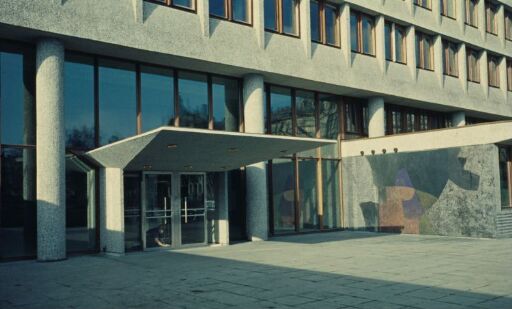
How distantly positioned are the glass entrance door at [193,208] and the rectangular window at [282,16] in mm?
Answer: 6344

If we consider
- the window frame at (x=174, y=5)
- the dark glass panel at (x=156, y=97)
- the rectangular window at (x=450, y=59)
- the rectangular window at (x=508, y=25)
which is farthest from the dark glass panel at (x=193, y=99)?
the rectangular window at (x=508, y=25)

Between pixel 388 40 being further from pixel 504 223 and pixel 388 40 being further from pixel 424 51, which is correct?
pixel 504 223

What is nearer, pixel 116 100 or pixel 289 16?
pixel 116 100

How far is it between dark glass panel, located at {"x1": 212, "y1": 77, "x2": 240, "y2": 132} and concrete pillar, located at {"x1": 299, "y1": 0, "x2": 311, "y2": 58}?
3123 millimetres

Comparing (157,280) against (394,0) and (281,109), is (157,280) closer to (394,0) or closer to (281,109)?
(281,109)

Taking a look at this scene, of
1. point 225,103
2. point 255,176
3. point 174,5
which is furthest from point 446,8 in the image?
point 174,5

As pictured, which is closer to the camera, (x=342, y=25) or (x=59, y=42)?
(x=59, y=42)

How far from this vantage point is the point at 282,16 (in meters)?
20.6

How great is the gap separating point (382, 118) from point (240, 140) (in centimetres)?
1237

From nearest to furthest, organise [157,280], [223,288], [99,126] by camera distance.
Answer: [223,288]
[157,280]
[99,126]

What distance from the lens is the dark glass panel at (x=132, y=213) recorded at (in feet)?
53.0

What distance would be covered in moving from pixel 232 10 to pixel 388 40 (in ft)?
31.9

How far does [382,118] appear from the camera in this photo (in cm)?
2478

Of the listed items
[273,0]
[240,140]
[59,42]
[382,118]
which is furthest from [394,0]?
[59,42]
